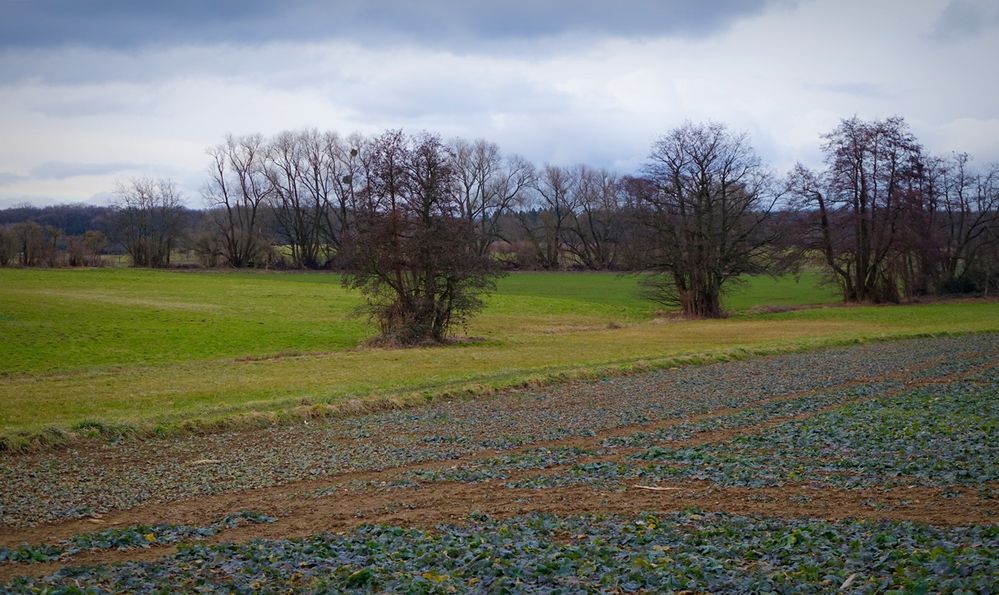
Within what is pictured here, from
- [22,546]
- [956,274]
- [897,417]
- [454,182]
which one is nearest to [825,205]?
[956,274]

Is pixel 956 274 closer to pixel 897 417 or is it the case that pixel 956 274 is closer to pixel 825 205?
pixel 825 205

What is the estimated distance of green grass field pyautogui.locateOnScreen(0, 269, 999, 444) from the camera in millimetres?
21719

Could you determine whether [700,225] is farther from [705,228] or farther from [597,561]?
[597,561]

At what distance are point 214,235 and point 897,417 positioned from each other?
106799 mm

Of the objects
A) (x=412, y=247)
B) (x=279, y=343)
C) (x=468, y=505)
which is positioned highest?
(x=412, y=247)

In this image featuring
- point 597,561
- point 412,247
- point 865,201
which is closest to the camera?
point 597,561

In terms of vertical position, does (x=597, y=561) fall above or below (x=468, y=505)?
above

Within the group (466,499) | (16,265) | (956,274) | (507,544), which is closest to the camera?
(507,544)

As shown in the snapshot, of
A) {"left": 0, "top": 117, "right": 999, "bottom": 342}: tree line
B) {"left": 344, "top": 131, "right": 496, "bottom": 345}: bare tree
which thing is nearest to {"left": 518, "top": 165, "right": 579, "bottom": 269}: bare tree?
{"left": 0, "top": 117, "right": 999, "bottom": 342}: tree line

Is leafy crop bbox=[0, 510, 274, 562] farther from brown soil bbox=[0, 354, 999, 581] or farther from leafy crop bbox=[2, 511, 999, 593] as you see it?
leafy crop bbox=[2, 511, 999, 593]

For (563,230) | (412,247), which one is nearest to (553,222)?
(563,230)

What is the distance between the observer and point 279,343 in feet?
125

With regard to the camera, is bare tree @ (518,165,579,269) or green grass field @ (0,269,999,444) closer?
green grass field @ (0,269,999,444)

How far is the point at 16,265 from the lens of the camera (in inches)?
3214
